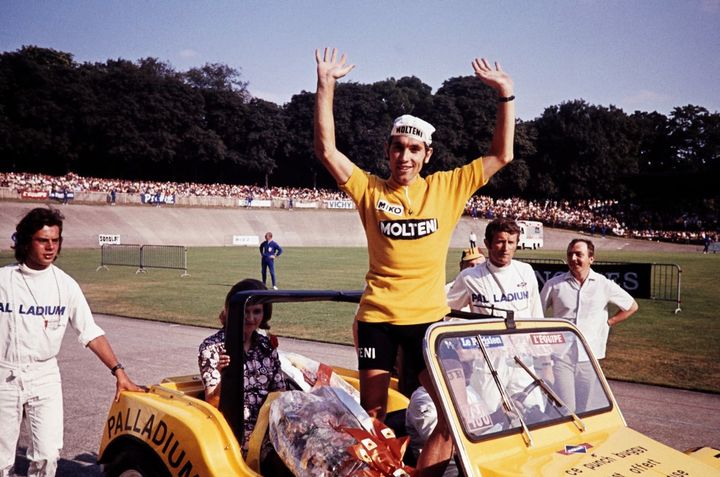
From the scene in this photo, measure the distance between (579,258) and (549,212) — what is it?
70.5 metres

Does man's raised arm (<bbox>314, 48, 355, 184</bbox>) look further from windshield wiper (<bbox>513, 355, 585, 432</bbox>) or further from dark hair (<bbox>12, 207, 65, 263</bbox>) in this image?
dark hair (<bbox>12, 207, 65, 263</bbox>)

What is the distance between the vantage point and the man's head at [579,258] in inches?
248

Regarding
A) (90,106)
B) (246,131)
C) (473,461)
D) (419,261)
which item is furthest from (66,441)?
(246,131)

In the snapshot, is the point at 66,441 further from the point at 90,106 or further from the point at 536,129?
the point at 536,129

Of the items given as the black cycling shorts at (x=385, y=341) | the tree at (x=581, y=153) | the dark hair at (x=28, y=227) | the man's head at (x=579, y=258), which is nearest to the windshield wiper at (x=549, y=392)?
the black cycling shorts at (x=385, y=341)

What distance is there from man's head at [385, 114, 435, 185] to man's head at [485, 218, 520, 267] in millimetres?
2152

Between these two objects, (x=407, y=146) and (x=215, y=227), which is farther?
(x=215, y=227)

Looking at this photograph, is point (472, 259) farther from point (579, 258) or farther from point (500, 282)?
point (579, 258)

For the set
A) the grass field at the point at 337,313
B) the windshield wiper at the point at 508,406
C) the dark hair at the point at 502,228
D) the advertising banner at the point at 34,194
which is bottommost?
the grass field at the point at 337,313

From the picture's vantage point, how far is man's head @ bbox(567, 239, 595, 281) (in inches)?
248

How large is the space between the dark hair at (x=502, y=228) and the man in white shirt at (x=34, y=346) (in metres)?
3.08

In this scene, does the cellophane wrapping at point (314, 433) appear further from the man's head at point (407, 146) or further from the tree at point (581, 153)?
the tree at point (581, 153)

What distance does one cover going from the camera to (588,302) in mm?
6242

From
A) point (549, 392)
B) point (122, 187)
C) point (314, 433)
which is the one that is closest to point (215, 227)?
point (122, 187)
